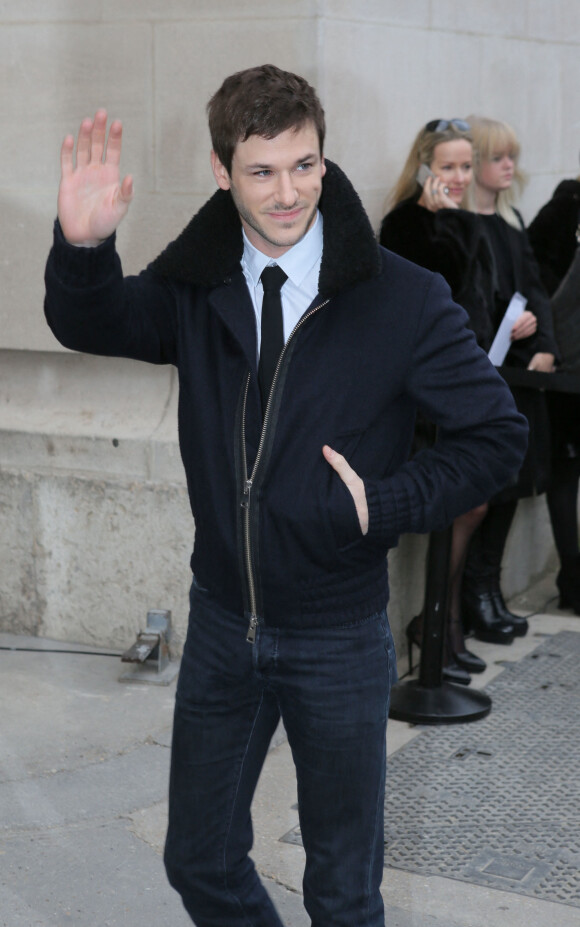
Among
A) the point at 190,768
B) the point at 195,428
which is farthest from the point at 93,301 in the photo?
the point at 190,768

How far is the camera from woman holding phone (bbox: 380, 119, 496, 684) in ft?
16.4

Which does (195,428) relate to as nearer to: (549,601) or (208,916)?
(208,916)

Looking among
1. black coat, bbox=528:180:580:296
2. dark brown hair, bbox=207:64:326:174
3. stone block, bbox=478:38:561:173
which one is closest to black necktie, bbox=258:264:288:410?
dark brown hair, bbox=207:64:326:174

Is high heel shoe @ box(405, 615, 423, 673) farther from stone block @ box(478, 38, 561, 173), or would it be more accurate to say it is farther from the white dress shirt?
the white dress shirt

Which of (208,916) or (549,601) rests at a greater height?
(208,916)

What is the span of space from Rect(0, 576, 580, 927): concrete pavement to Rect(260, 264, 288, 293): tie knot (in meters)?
1.78

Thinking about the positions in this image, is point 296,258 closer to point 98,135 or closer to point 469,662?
point 98,135

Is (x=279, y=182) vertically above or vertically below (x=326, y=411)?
above

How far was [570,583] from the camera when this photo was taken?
6.27 m

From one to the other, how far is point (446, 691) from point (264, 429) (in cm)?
271

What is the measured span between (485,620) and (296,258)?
3.45 meters

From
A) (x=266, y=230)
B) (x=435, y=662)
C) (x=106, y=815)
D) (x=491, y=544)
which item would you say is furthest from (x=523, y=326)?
(x=266, y=230)

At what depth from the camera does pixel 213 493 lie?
261cm

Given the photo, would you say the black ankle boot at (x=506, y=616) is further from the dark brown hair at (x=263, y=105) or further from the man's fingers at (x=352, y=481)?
the dark brown hair at (x=263, y=105)
